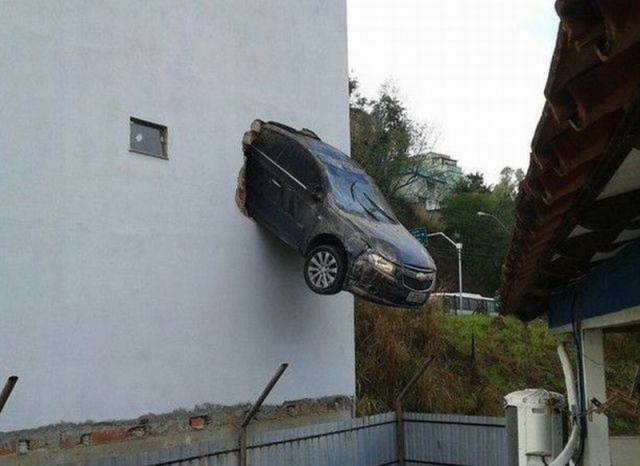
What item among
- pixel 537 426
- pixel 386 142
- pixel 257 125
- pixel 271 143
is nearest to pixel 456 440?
pixel 537 426

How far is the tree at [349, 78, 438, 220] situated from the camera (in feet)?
102

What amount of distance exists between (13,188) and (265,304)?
404 cm

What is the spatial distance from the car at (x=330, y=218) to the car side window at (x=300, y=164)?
0.04 feet

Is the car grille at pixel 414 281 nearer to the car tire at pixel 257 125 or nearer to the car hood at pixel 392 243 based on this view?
the car hood at pixel 392 243

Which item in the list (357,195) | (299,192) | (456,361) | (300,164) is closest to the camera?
(299,192)

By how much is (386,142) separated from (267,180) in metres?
22.7

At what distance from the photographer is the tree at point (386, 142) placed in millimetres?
31141

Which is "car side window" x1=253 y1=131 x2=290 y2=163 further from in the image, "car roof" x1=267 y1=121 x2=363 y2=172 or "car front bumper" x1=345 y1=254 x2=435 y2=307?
"car front bumper" x1=345 y1=254 x2=435 y2=307

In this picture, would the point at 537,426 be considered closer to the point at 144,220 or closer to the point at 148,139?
the point at 144,220

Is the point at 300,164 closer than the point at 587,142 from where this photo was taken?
No

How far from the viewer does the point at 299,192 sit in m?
9.45

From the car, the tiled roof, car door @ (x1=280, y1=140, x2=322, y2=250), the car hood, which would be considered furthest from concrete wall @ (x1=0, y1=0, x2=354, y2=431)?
the tiled roof

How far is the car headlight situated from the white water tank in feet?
7.39

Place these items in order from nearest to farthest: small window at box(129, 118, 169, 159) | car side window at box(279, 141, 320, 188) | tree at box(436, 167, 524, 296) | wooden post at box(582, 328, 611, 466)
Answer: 1. wooden post at box(582, 328, 611, 466)
2. small window at box(129, 118, 169, 159)
3. car side window at box(279, 141, 320, 188)
4. tree at box(436, 167, 524, 296)
